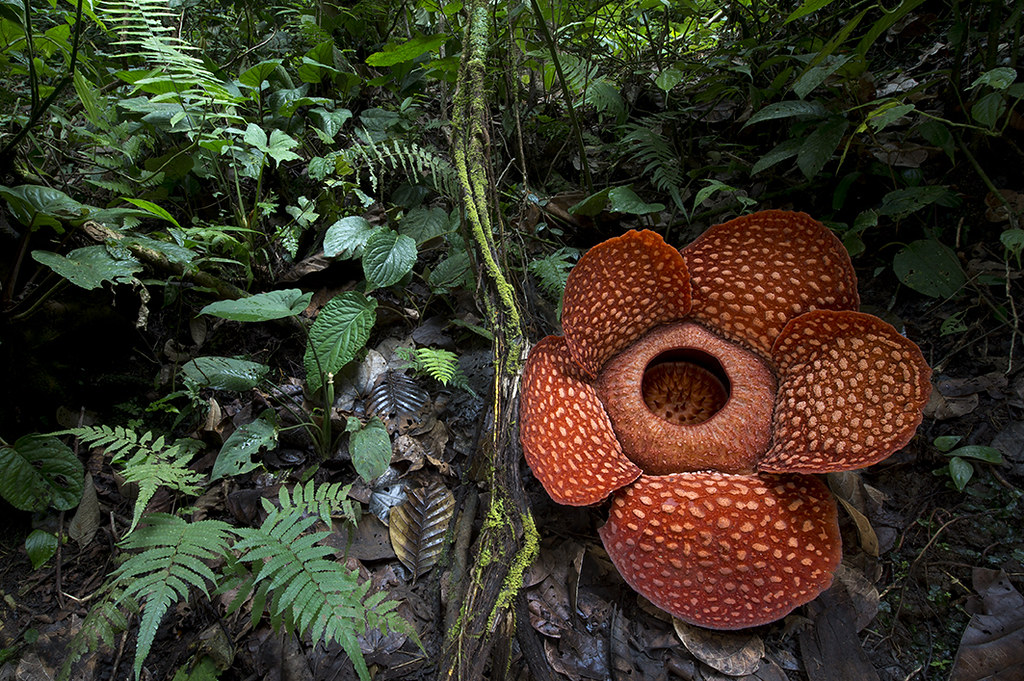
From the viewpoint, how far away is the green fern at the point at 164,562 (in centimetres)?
151

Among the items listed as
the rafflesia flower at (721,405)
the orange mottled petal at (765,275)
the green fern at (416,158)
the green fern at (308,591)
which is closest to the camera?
the green fern at (308,591)

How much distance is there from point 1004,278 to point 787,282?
36.7 inches

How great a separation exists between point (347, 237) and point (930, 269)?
2799 millimetres

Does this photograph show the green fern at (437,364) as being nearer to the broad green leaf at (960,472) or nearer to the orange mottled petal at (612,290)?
the orange mottled petal at (612,290)

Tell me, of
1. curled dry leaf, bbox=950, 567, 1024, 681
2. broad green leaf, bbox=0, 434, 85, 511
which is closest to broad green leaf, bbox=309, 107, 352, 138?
broad green leaf, bbox=0, 434, 85, 511

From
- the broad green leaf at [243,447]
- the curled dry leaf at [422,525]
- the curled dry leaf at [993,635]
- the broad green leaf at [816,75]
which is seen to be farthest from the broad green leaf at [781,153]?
the broad green leaf at [243,447]

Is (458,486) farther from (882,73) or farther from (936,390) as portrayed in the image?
(882,73)

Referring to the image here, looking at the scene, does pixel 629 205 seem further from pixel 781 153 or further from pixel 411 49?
pixel 411 49

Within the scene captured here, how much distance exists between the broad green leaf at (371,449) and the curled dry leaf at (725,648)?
49.9 inches

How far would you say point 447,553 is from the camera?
200cm

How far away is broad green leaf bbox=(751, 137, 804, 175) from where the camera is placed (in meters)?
2.32

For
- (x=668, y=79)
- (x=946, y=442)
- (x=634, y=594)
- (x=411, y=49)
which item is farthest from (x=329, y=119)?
(x=946, y=442)

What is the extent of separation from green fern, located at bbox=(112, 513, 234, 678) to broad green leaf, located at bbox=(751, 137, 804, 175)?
8.81 feet

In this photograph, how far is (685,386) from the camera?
7.33 feet
